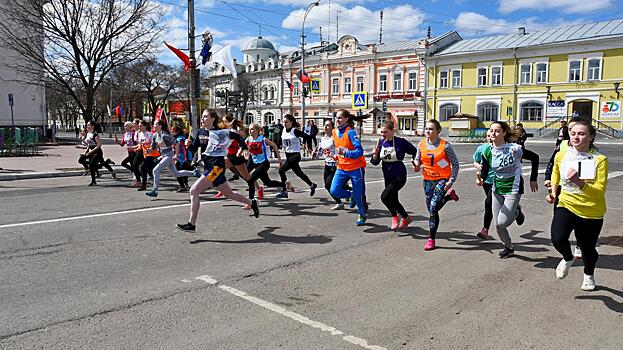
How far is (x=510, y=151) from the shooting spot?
5.66 meters

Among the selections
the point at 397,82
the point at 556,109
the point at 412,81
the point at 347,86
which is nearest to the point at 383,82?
the point at 397,82

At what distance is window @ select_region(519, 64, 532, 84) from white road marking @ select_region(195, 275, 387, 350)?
48.1m

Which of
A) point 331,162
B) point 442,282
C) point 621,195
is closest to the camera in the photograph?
point 442,282

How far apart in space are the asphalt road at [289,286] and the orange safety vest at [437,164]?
947 mm

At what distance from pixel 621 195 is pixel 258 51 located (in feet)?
245

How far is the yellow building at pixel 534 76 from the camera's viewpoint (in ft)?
138

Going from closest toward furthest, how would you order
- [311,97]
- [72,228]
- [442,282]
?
[442,282]
[72,228]
[311,97]

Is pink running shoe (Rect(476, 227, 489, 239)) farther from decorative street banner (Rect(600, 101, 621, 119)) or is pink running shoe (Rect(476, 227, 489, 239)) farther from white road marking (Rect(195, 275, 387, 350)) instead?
decorative street banner (Rect(600, 101, 621, 119))

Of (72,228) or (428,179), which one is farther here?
(72,228)

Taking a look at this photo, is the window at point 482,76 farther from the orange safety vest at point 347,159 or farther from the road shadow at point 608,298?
the road shadow at point 608,298

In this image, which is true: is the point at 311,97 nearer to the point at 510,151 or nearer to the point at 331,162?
the point at 331,162

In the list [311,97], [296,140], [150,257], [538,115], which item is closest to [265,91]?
[311,97]

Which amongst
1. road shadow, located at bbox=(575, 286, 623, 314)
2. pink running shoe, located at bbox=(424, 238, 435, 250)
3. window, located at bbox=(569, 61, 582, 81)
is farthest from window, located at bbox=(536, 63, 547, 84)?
road shadow, located at bbox=(575, 286, 623, 314)

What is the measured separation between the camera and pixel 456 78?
5194 cm
